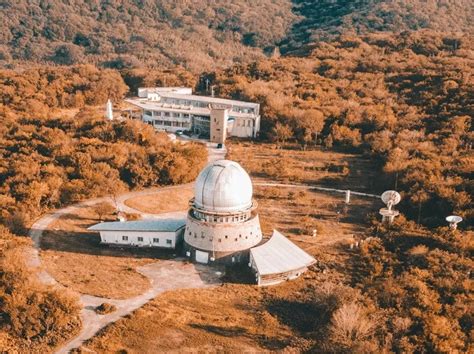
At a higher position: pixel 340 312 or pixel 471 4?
pixel 471 4

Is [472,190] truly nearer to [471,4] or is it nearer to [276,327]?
[276,327]

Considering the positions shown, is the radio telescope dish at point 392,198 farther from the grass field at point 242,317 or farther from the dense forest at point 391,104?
the grass field at point 242,317

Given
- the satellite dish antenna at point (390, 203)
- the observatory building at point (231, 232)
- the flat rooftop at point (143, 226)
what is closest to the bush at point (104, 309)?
the observatory building at point (231, 232)

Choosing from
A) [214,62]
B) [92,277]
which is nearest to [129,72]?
[214,62]

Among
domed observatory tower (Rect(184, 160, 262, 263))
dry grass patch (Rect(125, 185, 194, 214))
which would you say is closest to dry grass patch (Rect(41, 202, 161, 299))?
domed observatory tower (Rect(184, 160, 262, 263))

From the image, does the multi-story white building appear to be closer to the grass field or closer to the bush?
the grass field
